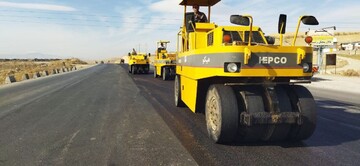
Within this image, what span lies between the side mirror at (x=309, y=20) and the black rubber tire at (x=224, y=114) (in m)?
1.64

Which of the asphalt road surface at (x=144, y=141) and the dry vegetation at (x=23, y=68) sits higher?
the dry vegetation at (x=23, y=68)

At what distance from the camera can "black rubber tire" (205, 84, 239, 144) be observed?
5121mm

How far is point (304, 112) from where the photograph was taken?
532cm

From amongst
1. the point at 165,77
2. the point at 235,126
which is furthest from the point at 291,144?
the point at 165,77

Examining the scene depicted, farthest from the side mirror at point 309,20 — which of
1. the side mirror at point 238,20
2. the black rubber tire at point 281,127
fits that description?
the black rubber tire at point 281,127

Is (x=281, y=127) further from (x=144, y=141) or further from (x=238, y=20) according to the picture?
(x=144, y=141)

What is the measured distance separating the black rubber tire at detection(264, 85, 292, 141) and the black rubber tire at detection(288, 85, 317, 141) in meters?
0.16

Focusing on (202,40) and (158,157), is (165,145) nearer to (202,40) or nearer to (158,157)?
(158,157)

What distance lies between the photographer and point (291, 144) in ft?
18.1

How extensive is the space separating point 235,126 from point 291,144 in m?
1.17

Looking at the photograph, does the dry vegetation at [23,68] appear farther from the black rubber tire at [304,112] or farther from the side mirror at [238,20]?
the black rubber tire at [304,112]

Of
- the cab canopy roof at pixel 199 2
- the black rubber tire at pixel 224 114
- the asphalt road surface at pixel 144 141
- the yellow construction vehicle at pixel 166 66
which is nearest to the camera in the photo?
the asphalt road surface at pixel 144 141

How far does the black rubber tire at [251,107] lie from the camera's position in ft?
17.0

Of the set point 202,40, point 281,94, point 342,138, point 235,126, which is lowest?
point 342,138
